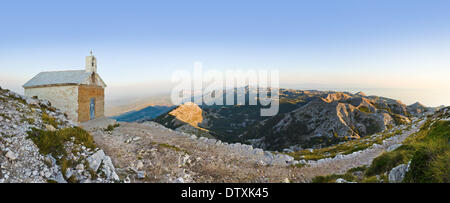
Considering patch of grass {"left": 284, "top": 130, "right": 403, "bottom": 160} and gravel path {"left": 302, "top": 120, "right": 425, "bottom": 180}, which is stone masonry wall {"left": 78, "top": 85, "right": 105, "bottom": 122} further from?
gravel path {"left": 302, "top": 120, "right": 425, "bottom": 180}

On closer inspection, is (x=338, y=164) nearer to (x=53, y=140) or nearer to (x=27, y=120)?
(x=53, y=140)

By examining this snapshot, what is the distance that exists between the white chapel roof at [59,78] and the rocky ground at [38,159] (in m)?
15.5

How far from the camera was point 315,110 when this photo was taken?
130375 millimetres

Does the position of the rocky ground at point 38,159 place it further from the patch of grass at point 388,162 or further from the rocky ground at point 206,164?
the patch of grass at point 388,162

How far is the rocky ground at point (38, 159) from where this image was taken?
8.42 metres

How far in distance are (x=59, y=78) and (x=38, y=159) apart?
83.1ft

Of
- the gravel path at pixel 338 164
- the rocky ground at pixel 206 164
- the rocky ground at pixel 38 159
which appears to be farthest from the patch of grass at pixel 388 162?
the rocky ground at pixel 38 159

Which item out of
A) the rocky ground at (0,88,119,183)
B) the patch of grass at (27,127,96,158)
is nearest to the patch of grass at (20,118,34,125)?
the rocky ground at (0,88,119,183)

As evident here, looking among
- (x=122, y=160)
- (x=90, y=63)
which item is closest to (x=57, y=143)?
(x=122, y=160)

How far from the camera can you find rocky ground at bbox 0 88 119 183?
842 cm

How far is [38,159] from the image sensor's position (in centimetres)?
947

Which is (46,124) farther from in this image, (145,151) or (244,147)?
(244,147)
